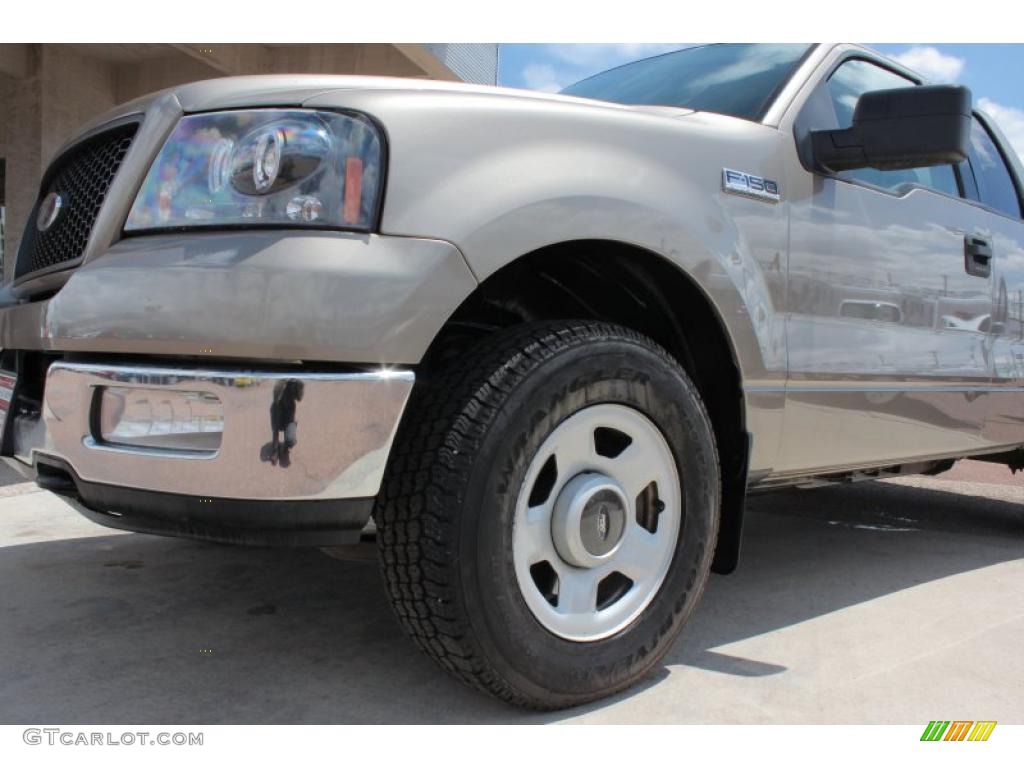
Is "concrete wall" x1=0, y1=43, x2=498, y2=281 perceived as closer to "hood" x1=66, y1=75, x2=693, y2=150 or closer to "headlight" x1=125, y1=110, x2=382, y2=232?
"hood" x1=66, y1=75, x2=693, y2=150

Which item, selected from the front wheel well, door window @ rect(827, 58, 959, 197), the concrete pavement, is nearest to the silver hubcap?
the concrete pavement

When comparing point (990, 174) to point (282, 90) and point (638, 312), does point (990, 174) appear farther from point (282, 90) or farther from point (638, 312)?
point (282, 90)

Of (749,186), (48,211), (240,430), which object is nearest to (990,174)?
(749,186)

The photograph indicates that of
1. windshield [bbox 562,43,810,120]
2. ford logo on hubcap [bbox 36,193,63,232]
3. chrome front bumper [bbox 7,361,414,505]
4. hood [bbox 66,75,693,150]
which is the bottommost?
chrome front bumper [bbox 7,361,414,505]

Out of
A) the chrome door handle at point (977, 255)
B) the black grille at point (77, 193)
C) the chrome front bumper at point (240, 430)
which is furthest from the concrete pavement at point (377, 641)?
the chrome door handle at point (977, 255)

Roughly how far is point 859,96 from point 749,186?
2.39 feet

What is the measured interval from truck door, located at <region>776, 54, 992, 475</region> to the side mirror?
99mm

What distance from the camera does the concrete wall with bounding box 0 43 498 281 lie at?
377 inches

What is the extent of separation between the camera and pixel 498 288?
7.23ft

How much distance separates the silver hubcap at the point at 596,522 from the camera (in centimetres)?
194

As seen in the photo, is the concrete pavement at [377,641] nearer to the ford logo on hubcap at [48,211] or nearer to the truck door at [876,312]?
the truck door at [876,312]

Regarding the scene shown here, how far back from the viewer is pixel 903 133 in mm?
2430

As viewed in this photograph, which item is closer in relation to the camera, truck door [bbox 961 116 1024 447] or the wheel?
the wheel

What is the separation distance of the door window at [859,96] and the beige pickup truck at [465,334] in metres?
0.30
